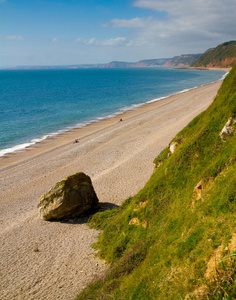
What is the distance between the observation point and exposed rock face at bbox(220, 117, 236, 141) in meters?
11.2

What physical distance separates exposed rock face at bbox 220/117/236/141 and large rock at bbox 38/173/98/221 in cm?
962

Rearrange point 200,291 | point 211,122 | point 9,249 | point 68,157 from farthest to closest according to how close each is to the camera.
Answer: point 68,157, point 9,249, point 211,122, point 200,291

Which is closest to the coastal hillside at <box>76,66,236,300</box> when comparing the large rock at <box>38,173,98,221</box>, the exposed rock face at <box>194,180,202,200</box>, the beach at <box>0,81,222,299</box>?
the exposed rock face at <box>194,180,202,200</box>

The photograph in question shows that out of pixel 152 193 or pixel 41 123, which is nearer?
pixel 152 193

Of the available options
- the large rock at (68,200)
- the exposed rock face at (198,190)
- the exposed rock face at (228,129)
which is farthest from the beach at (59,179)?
the exposed rock face at (228,129)

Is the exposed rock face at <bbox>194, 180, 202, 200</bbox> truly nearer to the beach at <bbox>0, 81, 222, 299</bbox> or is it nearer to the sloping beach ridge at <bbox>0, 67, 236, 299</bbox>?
the sloping beach ridge at <bbox>0, 67, 236, 299</bbox>

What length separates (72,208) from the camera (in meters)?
16.9

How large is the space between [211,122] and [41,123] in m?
40.4

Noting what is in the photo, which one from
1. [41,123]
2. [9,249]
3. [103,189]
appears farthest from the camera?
[41,123]

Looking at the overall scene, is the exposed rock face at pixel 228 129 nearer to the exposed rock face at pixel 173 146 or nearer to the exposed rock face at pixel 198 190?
the exposed rock face at pixel 198 190

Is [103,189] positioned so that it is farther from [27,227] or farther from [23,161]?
[23,161]

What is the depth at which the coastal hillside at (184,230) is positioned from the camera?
6969 millimetres

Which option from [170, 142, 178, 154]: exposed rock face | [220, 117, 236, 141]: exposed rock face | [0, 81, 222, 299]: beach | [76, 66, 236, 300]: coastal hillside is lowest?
[0, 81, 222, 299]: beach

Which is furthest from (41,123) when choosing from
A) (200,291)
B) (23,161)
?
(200,291)
